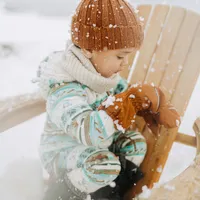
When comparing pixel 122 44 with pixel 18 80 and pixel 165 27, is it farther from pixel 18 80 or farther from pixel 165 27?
pixel 18 80

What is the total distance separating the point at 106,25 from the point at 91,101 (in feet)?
0.96

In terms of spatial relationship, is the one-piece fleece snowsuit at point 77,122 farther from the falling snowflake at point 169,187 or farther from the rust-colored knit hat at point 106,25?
the falling snowflake at point 169,187

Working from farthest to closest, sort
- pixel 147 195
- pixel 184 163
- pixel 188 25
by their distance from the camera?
pixel 184 163 < pixel 188 25 < pixel 147 195

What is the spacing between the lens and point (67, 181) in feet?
4.25

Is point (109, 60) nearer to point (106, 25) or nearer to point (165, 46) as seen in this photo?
point (106, 25)

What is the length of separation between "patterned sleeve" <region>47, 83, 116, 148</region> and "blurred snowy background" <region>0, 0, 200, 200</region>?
56 centimetres

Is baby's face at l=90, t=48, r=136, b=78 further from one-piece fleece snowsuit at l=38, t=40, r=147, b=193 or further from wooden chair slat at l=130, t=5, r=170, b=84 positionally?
wooden chair slat at l=130, t=5, r=170, b=84

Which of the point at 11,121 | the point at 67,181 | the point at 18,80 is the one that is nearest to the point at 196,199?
the point at 67,181

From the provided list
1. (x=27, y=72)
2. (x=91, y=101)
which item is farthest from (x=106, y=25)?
(x=27, y=72)

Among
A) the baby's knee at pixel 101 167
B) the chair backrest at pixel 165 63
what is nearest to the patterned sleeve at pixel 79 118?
the baby's knee at pixel 101 167

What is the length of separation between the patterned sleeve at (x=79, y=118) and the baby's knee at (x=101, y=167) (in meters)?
0.12

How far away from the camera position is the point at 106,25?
3.77 feet

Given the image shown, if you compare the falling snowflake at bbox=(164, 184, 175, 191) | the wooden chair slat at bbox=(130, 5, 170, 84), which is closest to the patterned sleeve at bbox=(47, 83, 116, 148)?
the falling snowflake at bbox=(164, 184, 175, 191)

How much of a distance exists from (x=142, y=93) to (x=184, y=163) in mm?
990
